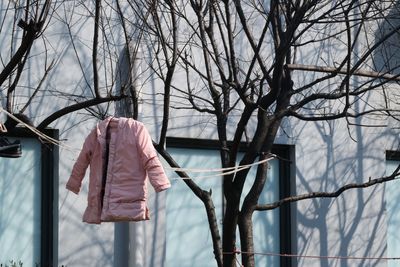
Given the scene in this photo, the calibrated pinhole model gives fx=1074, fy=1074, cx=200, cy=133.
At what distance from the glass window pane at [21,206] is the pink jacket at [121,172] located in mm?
1894

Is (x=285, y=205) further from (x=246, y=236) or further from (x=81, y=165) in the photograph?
(x=81, y=165)

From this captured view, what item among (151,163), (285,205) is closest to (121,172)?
(151,163)

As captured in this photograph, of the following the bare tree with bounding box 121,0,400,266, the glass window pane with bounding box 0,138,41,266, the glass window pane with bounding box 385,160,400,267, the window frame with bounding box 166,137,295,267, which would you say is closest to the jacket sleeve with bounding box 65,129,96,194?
the bare tree with bounding box 121,0,400,266

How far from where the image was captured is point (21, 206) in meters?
11.1

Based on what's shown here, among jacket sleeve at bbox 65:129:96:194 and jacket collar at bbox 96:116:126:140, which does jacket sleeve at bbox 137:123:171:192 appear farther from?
jacket sleeve at bbox 65:129:96:194

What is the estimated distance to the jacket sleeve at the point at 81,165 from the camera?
365 inches

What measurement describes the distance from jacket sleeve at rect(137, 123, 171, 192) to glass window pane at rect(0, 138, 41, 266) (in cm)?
235

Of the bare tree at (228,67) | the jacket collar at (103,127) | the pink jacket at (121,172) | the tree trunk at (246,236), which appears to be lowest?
the tree trunk at (246,236)

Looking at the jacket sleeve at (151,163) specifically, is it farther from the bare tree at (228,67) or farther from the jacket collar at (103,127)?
the bare tree at (228,67)

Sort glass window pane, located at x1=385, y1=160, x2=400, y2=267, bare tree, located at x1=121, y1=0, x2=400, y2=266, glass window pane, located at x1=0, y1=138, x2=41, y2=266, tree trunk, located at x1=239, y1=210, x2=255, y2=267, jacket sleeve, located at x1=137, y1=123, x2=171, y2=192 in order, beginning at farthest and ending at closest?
1. glass window pane, located at x1=385, y1=160, x2=400, y2=267
2. glass window pane, located at x1=0, y1=138, x2=41, y2=266
3. tree trunk, located at x1=239, y1=210, x2=255, y2=267
4. bare tree, located at x1=121, y1=0, x2=400, y2=266
5. jacket sleeve, located at x1=137, y1=123, x2=171, y2=192

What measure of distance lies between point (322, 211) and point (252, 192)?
3.63 metres

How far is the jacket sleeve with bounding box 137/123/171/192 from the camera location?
889 centimetres

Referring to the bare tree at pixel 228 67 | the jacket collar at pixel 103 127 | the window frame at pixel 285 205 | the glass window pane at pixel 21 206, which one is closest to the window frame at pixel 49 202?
the glass window pane at pixel 21 206

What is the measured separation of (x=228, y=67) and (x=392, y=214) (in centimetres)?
492
